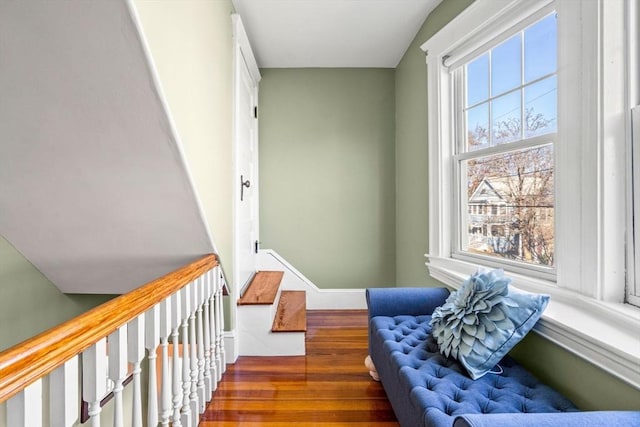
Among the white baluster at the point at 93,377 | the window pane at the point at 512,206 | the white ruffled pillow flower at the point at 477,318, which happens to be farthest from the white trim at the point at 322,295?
the white baluster at the point at 93,377

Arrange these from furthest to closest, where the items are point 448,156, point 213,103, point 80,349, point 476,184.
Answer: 1. point 448,156
2. point 476,184
3. point 213,103
4. point 80,349

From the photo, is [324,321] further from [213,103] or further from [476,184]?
[213,103]

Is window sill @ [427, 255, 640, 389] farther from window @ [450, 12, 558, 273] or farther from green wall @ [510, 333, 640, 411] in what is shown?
window @ [450, 12, 558, 273]

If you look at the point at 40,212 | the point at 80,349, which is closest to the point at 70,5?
the point at 80,349

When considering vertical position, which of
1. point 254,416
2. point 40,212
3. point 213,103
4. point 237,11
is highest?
point 237,11

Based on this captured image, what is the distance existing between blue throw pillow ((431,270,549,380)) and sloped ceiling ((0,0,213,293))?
130 centimetres

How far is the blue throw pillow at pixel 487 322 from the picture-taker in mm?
1258

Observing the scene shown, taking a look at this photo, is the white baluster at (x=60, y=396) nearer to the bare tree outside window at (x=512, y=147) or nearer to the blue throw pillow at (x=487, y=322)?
the blue throw pillow at (x=487, y=322)

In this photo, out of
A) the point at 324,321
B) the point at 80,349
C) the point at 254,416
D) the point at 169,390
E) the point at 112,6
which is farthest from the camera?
the point at 324,321

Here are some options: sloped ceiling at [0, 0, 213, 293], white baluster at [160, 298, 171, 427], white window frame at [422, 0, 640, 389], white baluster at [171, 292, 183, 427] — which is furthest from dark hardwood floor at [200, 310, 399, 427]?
white window frame at [422, 0, 640, 389]

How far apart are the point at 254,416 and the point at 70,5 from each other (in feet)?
6.02

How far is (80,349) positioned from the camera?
29.8 inches

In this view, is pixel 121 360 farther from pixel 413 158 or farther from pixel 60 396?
pixel 413 158

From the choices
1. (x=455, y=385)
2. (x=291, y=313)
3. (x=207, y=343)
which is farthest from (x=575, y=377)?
(x=291, y=313)
